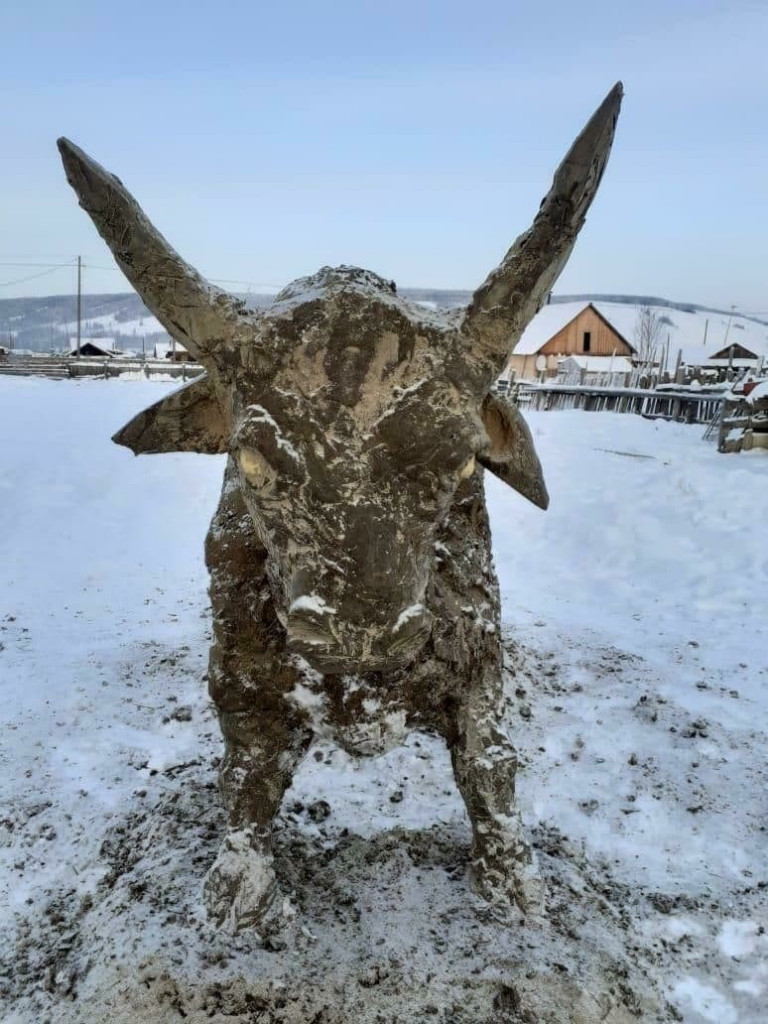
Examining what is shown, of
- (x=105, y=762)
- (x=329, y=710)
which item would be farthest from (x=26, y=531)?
(x=329, y=710)

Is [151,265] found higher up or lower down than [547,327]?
lower down

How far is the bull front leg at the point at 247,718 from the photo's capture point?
8.50 ft

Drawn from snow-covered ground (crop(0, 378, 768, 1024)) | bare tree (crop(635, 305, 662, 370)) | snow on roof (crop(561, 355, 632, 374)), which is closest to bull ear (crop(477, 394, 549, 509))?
snow-covered ground (crop(0, 378, 768, 1024))

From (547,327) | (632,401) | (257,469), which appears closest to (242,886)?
(257,469)

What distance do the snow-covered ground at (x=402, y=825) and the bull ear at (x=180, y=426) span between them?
165cm

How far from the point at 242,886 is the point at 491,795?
0.94 m

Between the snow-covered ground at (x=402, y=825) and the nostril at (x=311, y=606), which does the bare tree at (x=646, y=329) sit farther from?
the nostril at (x=311, y=606)

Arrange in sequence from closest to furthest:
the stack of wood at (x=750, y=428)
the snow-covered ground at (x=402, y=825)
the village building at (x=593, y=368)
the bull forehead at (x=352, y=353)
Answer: the bull forehead at (x=352, y=353) → the snow-covered ground at (x=402, y=825) → the stack of wood at (x=750, y=428) → the village building at (x=593, y=368)

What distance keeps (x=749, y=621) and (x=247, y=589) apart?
5.01m

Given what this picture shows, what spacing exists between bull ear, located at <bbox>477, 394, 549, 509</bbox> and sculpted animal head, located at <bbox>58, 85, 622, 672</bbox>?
0.38m

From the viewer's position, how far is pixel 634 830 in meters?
3.47

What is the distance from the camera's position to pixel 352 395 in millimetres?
1978

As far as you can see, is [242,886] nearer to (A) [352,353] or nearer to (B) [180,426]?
(B) [180,426]

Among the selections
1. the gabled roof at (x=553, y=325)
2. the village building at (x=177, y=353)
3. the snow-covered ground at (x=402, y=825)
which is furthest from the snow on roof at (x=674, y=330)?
the snow-covered ground at (x=402, y=825)
